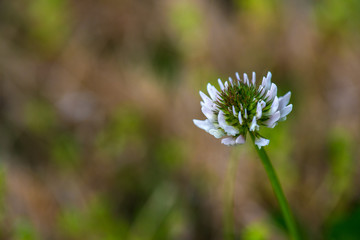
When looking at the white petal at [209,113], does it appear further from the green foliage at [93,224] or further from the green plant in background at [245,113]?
the green foliage at [93,224]

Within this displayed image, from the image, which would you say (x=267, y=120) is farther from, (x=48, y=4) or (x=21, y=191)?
(x=48, y=4)

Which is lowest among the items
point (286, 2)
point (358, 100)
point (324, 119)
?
point (324, 119)

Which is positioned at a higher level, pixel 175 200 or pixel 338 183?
pixel 338 183

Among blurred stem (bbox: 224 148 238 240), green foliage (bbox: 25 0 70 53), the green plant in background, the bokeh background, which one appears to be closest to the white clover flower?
the green plant in background

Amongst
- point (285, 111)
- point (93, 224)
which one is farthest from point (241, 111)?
point (93, 224)

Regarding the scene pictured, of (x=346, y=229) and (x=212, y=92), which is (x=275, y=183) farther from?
(x=346, y=229)

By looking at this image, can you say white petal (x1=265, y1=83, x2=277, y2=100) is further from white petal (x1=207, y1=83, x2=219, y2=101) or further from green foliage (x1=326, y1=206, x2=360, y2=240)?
green foliage (x1=326, y1=206, x2=360, y2=240)

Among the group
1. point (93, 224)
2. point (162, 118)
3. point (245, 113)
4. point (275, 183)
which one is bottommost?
point (93, 224)

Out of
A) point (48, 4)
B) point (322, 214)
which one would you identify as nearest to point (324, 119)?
point (322, 214)
